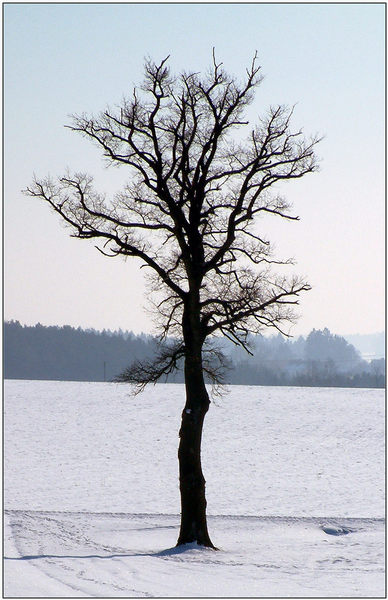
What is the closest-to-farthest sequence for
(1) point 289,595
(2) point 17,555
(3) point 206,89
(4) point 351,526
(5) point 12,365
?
(1) point 289,595, (2) point 17,555, (3) point 206,89, (4) point 351,526, (5) point 12,365

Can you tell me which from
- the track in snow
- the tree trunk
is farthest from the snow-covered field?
the tree trunk

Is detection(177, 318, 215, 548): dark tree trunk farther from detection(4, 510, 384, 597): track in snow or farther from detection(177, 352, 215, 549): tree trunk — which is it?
detection(4, 510, 384, 597): track in snow

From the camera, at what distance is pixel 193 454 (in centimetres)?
2081

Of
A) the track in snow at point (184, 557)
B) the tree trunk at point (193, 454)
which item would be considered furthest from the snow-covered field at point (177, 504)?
the tree trunk at point (193, 454)

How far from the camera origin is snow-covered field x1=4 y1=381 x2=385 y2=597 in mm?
15328

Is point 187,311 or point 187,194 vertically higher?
point 187,194

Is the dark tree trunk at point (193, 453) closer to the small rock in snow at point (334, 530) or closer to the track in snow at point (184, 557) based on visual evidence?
the track in snow at point (184, 557)

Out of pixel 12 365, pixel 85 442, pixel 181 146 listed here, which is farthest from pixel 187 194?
pixel 12 365

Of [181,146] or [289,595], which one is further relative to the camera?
[181,146]

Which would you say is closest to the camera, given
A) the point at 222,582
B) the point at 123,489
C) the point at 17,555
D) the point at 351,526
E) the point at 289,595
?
the point at 289,595

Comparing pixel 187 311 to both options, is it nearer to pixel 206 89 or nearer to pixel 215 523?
pixel 206 89

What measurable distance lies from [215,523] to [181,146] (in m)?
12.6

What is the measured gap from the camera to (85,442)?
56.4 metres

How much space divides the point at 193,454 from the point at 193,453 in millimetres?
34
